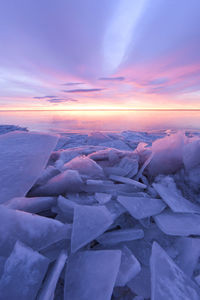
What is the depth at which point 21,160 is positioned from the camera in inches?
45.8

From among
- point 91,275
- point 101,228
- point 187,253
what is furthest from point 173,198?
point 91,275

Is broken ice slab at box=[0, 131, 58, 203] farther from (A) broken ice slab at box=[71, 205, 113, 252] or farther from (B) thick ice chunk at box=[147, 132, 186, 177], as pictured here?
(B) thick ice chunk at box=[147, 132, 186, 177]

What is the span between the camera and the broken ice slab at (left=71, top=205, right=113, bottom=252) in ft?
2.03

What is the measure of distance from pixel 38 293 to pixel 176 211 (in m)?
0.67

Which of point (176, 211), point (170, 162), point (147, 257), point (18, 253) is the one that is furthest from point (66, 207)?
point (170, 162)

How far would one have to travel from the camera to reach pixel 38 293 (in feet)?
1.60

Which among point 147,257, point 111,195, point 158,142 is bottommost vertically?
point 147,257

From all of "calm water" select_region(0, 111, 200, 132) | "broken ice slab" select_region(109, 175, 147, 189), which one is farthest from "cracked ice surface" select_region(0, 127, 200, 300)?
"calm water" select_region(0, 111, 200, 132)

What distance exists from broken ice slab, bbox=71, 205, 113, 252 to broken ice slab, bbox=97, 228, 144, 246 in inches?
3.0

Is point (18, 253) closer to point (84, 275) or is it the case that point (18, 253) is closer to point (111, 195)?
A: point (84, 275)

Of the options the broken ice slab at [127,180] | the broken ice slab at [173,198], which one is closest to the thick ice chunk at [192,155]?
the broken ice slab at [173,198]

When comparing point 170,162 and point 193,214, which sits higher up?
point 170,162

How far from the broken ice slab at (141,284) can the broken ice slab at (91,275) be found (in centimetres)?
11

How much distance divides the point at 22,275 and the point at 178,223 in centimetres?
67
